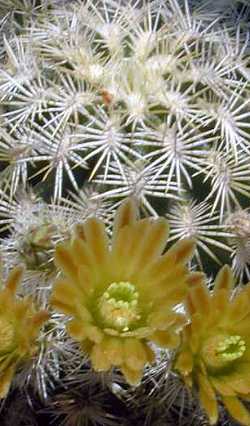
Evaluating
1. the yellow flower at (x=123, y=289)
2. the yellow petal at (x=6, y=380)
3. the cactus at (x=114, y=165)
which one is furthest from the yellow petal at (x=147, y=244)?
the yellow petal at (x=6, y=380)

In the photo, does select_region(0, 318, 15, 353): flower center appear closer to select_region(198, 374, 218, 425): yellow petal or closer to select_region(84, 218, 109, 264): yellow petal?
select_region(84, 218, 109, 264): yellow petal

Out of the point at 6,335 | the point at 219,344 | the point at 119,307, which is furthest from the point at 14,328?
the point at 219,344

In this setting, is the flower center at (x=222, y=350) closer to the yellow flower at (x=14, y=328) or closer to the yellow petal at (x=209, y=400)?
the yellow petal at (x=209, y=400)

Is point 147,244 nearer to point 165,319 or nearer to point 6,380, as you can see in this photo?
point 165,319

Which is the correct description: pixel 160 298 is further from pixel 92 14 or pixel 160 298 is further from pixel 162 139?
pixel 92 14

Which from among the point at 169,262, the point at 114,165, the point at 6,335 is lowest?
the point at 6,335

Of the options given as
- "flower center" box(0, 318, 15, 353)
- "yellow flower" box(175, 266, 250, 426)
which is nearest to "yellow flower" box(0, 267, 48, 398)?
"flower center" box(0, 318, 15, 353)

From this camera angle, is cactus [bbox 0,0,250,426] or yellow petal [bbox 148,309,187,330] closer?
yellow petal [bbox 148,309,187,330]
